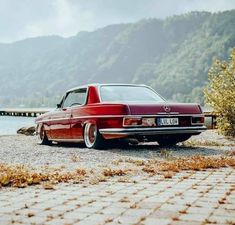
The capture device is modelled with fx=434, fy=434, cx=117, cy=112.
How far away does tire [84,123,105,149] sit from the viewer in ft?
31.6

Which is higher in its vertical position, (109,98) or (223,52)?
(223,52)

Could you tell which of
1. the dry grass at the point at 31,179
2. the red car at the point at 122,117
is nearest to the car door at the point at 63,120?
the red car at the point at 122,117

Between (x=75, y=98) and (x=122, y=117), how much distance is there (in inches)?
94.6

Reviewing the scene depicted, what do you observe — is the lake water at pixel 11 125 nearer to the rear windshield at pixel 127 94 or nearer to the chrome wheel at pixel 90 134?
the chrome wheel at pixel 90 134

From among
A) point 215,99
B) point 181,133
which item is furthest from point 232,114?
point 181,133

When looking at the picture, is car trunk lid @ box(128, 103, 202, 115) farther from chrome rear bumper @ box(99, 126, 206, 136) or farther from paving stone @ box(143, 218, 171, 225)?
paving stone @ box(143, 218, 171, 225)

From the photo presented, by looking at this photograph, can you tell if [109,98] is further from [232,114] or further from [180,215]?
[180,215]

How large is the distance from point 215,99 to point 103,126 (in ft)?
→ 17.6

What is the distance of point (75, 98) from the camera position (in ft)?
36.2

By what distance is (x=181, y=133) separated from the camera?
9.59 metres

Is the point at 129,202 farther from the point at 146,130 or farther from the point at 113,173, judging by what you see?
the point at 146,130

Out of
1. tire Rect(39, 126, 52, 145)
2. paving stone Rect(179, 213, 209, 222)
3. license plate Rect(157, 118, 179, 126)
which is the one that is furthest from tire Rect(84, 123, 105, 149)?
paving stone Rect(179, 213, 209, 222)

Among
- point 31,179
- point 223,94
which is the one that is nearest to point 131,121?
point 31,179

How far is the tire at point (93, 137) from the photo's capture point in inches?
379
